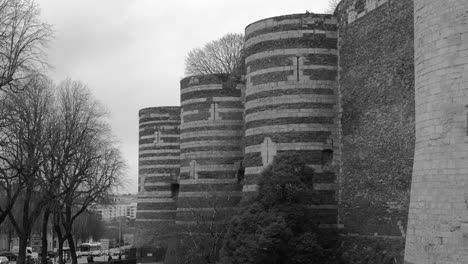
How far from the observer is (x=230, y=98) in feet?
106

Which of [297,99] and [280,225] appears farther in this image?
[297,99]

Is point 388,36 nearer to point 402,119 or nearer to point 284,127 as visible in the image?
point 402,119

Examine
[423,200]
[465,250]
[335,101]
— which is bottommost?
[465,250]

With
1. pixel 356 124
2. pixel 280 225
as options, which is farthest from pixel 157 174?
pixel 280 225

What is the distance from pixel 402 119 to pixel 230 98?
1347 cm

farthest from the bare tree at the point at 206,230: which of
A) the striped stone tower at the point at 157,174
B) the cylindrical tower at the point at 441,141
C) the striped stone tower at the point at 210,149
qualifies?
the cylindrical tower at the point at 441,141

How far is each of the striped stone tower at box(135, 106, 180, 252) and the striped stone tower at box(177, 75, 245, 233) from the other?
28.4 ft

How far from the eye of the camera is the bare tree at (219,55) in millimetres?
43375

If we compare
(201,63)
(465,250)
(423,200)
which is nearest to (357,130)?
(423,200)

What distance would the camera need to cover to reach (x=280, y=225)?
20.7 meters

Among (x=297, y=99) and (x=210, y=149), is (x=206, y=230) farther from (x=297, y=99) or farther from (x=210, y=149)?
(x=297, y=99)

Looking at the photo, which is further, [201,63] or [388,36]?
[201,63]

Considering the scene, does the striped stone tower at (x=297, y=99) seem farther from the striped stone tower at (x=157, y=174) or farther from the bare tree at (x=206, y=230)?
the striped stone tower at (x=157, y=174)

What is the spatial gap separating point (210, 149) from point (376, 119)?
11823mm
